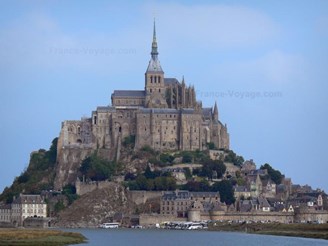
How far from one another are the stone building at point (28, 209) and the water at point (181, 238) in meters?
15.9

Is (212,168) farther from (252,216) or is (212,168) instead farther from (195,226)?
(195,226)

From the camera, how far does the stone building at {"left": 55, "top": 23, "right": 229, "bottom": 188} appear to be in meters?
143

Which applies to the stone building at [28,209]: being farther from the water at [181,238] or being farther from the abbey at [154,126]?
the water at [181,238]

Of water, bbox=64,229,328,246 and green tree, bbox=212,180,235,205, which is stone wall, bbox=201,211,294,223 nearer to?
green tree, bbox=212,180,235,205

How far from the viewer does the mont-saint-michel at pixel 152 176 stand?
131625 mm

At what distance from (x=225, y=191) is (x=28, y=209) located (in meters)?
23.6

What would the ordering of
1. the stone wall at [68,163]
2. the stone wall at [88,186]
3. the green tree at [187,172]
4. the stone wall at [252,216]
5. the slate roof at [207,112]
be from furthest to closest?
the slate roof at [207,112] → the stone wall at [68,163] → the green tree at [187,172] → the stone wall at [88,186] → the stone wall at [252,216]

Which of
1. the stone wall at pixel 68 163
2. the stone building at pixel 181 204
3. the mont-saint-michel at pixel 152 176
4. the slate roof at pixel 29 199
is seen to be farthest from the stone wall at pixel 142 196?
the slate roof at pixel 29 199

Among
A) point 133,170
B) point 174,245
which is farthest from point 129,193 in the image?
point 174,245

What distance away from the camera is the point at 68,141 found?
145625mm

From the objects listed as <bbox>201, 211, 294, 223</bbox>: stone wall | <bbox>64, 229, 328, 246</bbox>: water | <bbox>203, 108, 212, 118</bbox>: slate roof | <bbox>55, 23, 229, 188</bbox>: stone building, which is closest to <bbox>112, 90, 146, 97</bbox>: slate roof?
<bbox>55, 23, 229, 188</bbox>: stone building

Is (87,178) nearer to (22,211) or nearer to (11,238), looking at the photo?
(22,211)

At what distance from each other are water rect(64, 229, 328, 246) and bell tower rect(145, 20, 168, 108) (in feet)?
100

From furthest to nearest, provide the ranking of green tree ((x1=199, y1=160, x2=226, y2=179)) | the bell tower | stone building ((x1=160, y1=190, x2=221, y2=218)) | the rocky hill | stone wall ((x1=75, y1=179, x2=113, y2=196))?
the bell tower < green tree ((x1=199, y1=160, x2=226, y2=179)) < stone wall ((x1=75, y1=179, x2=113, y2=196)) < the rocky hill < stone building ((x1=160, y1=190, x2=221, y2=218))
